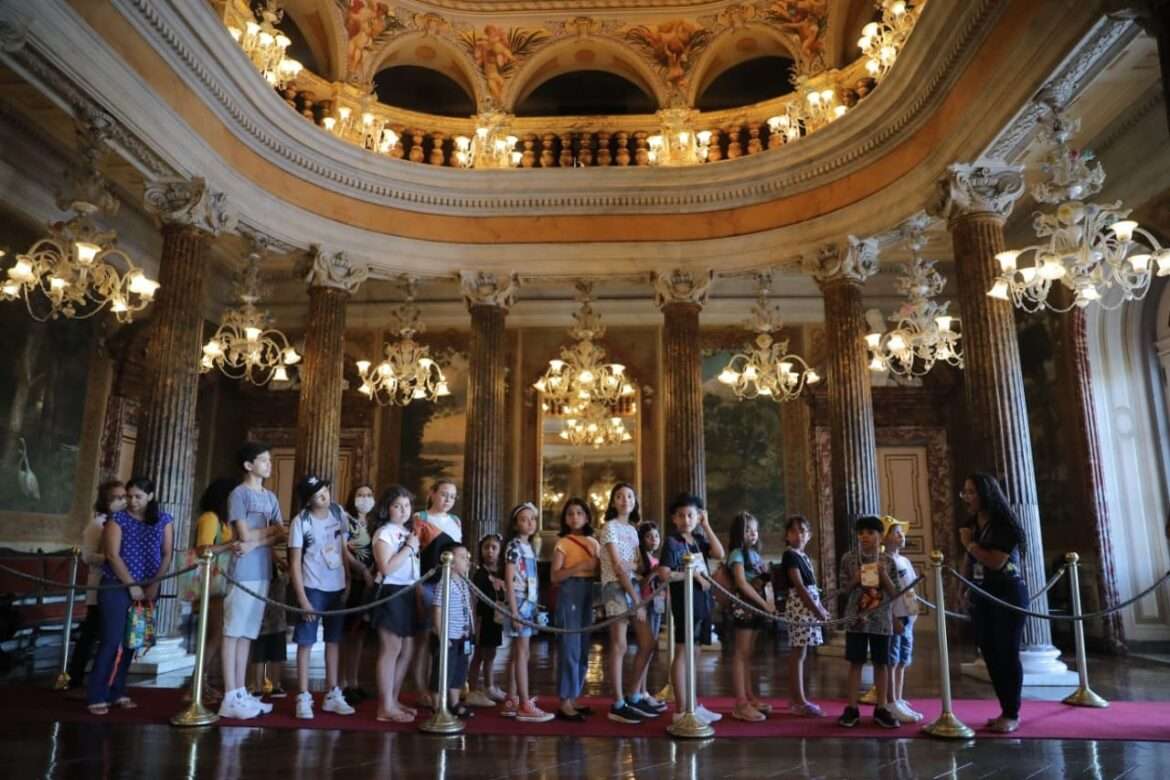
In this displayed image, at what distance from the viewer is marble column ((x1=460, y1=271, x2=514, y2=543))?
11.0 metres

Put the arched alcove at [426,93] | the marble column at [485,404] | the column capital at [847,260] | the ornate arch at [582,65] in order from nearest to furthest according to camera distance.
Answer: the column capital at [847,260] → the marble column at [485,404] → the ornate arch at [582,65] → the arched alcove at [426,93]

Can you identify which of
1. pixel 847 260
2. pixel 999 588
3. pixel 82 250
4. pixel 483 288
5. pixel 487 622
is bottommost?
pixel 487 622

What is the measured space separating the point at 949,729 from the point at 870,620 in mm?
794

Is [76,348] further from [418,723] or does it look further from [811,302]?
[811,302]

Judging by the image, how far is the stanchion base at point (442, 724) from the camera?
509 centimetres

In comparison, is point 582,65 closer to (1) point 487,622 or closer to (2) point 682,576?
(1) point 487,622

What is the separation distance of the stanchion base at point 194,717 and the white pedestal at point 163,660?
2.55 metres

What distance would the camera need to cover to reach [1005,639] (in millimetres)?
5305

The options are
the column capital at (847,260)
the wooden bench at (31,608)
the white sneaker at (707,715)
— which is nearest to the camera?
the white sneaker at (707,715)

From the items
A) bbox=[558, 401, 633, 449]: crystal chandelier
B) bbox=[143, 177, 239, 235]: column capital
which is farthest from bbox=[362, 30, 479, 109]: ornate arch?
bbox=[558, 401, 633, 449]: crystal chandelier

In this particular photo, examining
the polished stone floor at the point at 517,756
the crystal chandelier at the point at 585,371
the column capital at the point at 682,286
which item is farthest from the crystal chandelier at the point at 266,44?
the polished stone floor at the point at 517,756

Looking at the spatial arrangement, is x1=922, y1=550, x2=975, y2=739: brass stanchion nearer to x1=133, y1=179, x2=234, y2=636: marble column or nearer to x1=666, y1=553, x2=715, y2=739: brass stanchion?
x1=666, y1=553, x2=715, y2=739: brass stanchion

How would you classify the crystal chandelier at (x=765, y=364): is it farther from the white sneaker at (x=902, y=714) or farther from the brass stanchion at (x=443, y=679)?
the brass stanchion at (x=443, y=679)

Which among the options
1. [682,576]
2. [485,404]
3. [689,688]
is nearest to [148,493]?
[682,576]
